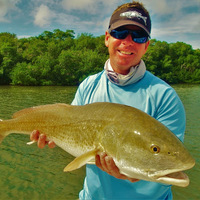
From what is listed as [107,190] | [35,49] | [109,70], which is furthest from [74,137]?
[35,49]

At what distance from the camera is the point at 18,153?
8.05 meters

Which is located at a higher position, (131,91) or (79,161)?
(131,91)

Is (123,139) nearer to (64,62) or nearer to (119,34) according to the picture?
(119,34)

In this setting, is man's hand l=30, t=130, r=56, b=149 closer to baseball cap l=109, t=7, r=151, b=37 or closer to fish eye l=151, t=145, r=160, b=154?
fish eye l=151, t=145, r=160, b=154

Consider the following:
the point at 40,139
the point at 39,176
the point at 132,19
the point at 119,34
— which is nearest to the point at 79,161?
the point at 40,139

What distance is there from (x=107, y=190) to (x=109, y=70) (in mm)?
1406

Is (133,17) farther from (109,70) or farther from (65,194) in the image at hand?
(65,194)

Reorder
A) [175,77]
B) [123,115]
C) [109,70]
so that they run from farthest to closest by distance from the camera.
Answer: [175,77] → [109,70] → [123,115]

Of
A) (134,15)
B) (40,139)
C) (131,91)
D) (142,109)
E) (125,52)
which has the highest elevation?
(134,15)

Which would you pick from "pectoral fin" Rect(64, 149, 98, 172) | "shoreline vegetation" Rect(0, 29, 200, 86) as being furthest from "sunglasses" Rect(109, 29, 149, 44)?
"shoreline vegetation" Rect(0, 29, 200, 86)

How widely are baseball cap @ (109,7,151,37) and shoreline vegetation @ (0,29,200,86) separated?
126 feet

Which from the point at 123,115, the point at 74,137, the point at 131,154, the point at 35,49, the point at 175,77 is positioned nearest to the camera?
the point at 131,154

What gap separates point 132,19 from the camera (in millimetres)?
2457

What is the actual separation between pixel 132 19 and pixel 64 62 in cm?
4400
